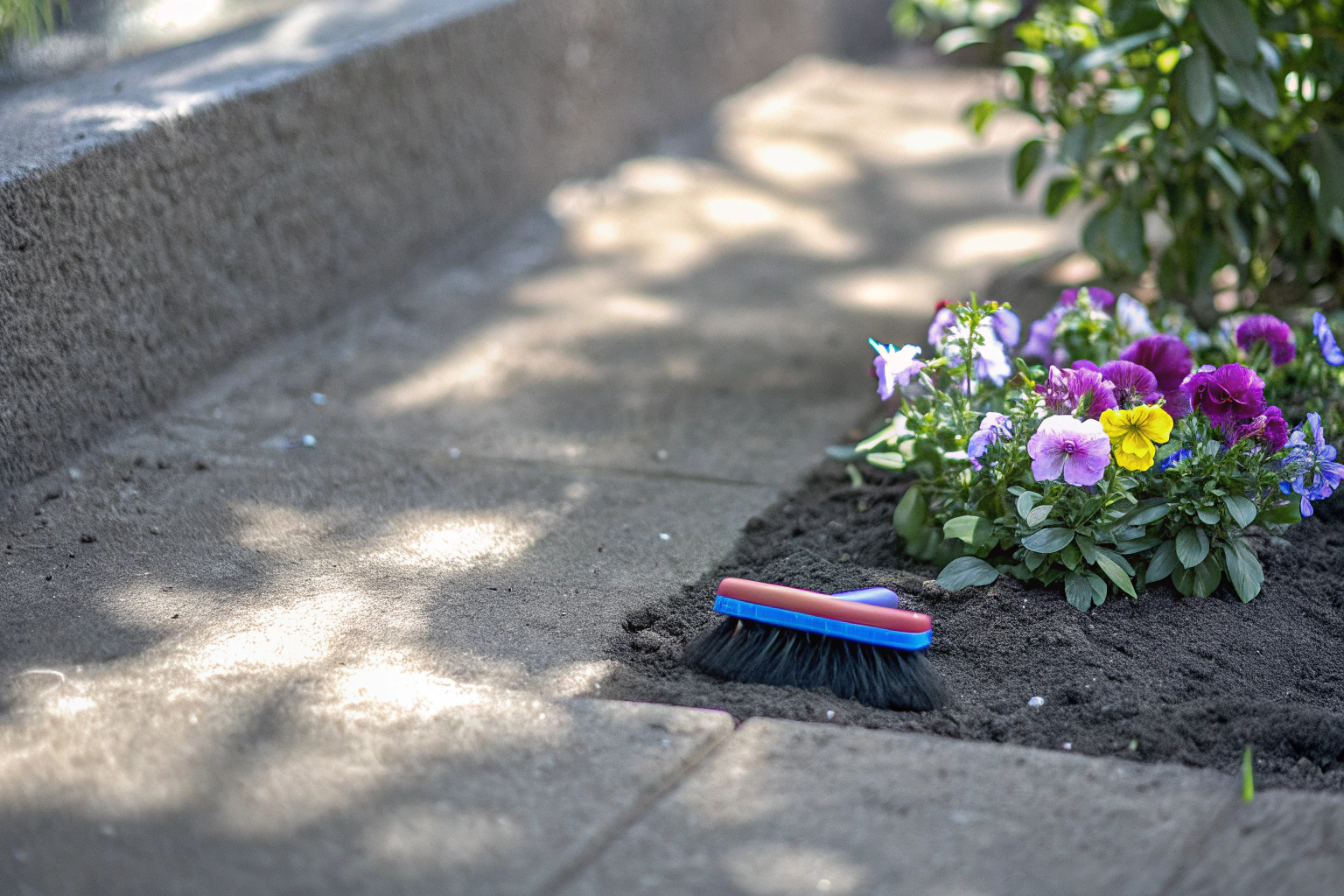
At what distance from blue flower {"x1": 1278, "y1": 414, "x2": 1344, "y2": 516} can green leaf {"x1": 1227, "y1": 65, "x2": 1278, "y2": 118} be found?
94cm

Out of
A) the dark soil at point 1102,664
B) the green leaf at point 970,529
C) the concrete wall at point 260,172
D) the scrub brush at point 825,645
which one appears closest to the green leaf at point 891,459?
the dark soil at point 1102,664

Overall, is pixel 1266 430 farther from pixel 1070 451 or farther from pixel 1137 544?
pixel 1070 451

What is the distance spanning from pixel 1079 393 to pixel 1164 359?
317 mm

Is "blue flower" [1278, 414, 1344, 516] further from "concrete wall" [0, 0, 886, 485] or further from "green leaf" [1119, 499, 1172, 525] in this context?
"concrete wall" [0, 0, 886, 485]

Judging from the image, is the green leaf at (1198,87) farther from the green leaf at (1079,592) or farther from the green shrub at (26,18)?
the green shrub at (26,18)

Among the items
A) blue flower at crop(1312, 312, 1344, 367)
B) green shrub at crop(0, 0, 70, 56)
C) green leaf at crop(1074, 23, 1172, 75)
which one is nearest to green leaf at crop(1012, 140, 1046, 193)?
green leaf at crop(1074, 23, 1172, 75)

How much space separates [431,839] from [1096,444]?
4.18 ft

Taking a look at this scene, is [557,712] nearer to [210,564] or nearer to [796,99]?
[210,564]

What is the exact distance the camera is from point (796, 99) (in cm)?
602

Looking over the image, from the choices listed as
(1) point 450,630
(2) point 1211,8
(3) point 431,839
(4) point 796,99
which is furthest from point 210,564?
(4) point 796,99

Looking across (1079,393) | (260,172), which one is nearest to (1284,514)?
(1079,393)

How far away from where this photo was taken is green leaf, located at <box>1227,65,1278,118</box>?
9.36 feet

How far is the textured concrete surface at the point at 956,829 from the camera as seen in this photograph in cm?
162

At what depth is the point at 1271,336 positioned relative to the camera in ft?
8.80
